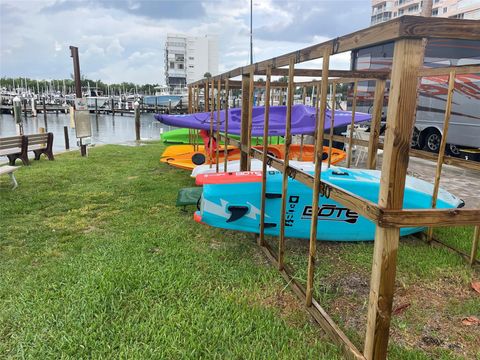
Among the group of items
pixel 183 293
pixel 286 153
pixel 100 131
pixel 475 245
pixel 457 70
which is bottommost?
pixel 100 131

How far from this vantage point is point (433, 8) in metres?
46.0

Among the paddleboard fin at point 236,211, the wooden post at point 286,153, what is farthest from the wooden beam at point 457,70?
the paddleboard fin at point 236,211

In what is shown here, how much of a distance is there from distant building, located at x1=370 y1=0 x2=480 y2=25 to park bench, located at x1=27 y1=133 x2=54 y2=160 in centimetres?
1865

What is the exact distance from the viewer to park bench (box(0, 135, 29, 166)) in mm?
9023

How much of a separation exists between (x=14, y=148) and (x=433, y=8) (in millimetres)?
51402

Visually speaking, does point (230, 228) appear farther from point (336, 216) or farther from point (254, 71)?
point (254, 71)

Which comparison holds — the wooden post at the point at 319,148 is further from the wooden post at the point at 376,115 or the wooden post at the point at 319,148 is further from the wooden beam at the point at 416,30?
the wooden post at the point at 376,115

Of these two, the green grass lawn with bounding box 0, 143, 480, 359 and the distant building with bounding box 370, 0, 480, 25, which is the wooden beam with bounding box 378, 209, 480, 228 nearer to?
the green grass lawn with bounding box 0, 143, 480, 359

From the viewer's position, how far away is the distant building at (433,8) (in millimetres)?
34425

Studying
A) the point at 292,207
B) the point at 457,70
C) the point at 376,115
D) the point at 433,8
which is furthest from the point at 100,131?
the point at 433,8

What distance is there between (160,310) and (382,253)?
5.90 ft

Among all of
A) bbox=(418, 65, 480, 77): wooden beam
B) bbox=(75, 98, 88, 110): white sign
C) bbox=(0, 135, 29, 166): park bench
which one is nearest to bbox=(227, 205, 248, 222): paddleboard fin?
bbox=(418, 65, 480, 77): wooden beam

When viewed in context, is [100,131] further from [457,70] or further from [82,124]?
[457,70]

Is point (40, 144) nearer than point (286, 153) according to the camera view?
No
